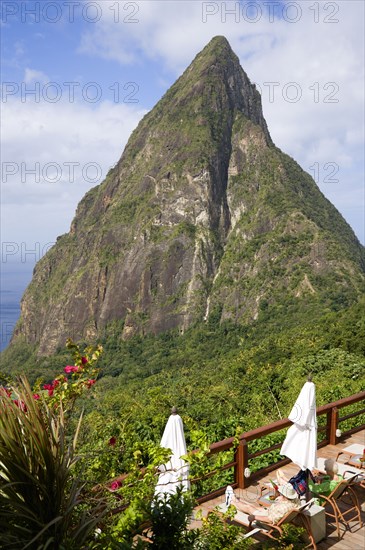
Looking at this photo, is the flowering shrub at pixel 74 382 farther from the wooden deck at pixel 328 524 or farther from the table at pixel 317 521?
the table at pixel 317 521

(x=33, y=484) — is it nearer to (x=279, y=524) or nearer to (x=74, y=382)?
(x=74, y=382)

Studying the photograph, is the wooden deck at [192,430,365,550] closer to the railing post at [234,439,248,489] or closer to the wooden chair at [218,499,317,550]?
the railing post at [234,439,248,489]

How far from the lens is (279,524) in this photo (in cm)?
446

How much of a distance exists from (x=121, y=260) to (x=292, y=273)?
34.0 meters

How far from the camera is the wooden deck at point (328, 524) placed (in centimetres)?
470

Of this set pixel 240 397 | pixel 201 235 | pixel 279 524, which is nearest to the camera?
pixel 279 524

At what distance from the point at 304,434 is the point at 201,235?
8356 cm

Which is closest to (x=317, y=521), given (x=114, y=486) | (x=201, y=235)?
(x=114, y=486)

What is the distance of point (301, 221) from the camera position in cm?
8200

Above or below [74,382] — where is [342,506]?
below

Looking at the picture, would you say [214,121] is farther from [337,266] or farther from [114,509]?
[114,509]

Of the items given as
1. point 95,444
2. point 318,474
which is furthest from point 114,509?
point 318,474

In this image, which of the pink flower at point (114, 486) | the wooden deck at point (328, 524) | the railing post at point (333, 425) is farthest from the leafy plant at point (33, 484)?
the railing post at point (333, 425)

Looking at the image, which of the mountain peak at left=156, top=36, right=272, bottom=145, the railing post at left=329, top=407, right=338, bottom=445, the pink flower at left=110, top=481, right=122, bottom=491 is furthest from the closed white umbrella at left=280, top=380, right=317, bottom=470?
the mountain peak at left=156, top=36, right=272, bottom=145
